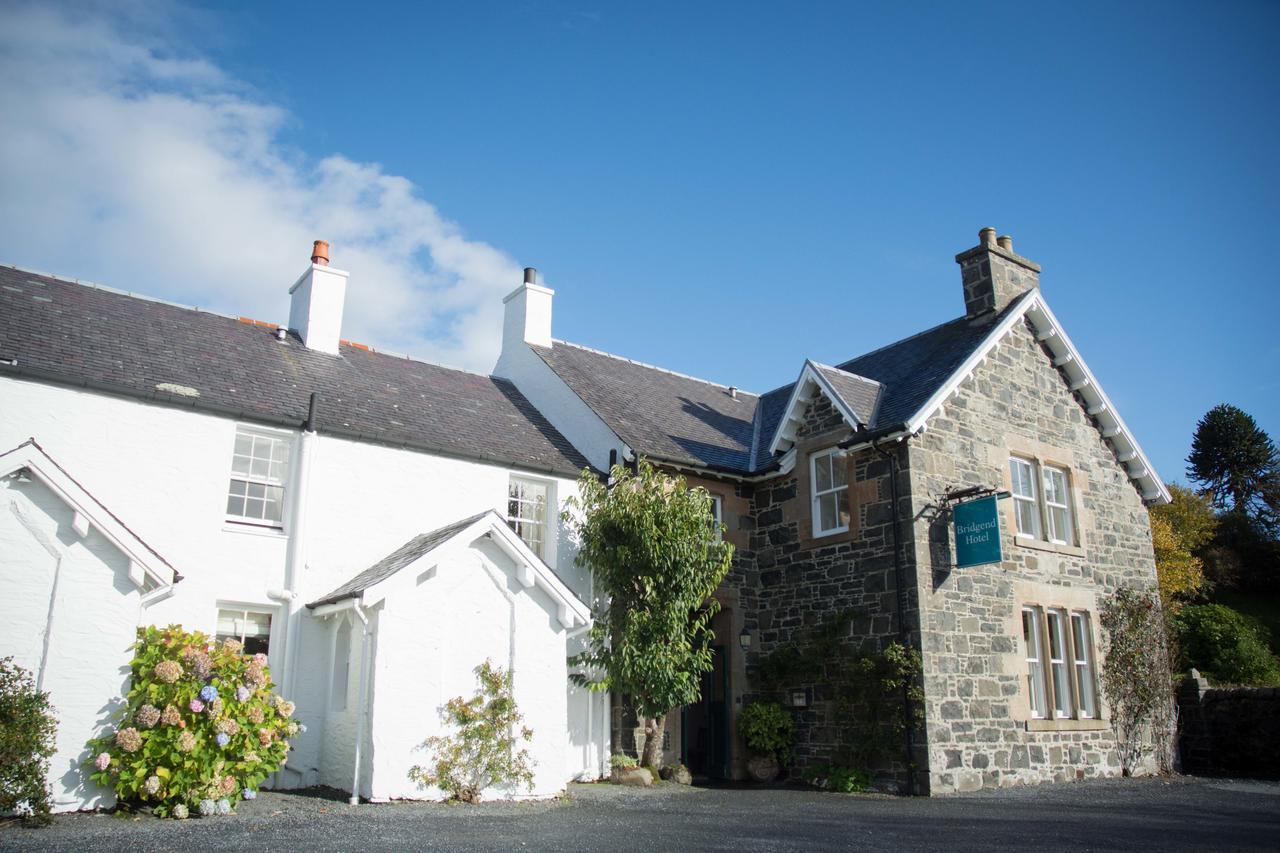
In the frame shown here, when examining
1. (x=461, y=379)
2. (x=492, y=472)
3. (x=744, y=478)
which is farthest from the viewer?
(x=461, y=379)

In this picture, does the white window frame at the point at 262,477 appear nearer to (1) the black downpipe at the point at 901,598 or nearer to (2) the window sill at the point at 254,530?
(2) the window sill at the point at 254,530

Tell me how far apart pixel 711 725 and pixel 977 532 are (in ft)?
19.9

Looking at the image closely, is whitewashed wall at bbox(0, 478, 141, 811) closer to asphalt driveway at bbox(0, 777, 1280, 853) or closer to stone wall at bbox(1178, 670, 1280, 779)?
asphalt driveway at bbox(0, 777, 1280, 853)

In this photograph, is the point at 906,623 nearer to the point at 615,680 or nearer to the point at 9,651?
the point at 615,680

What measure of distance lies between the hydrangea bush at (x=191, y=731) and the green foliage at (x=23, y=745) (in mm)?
624

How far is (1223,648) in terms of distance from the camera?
97.4ft

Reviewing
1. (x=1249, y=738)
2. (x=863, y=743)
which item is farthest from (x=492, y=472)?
(x=1249, y=738)

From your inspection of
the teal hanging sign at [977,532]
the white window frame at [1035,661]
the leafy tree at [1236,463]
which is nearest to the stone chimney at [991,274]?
the teal hanging sign at [977,532]

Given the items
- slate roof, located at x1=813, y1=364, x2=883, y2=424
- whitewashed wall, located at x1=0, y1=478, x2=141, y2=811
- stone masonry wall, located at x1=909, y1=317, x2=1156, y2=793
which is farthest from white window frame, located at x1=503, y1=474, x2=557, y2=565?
whitewashed wall, located at x1=0, y1=478, x2=141, y2=811

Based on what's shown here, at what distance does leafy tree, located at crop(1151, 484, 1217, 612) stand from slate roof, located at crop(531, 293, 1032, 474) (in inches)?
645

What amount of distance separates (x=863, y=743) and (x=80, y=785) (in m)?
10.9

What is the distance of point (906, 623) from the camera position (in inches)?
607

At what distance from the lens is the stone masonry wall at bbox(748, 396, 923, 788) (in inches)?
632

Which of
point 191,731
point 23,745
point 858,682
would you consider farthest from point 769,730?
point 23,745
